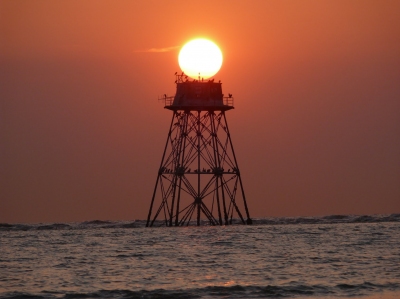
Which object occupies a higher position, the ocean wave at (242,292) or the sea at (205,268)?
the sea at (205,268)

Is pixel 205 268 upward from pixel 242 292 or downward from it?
upward

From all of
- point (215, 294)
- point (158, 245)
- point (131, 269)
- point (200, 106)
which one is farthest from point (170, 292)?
point (200, 106)

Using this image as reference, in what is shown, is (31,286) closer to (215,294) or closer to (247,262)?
(215,294)

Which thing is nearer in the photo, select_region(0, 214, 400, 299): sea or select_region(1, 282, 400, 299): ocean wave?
select_region(1, 282, 400, 299): ocean wave

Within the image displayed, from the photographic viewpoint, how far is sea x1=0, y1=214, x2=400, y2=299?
36347 millimetres

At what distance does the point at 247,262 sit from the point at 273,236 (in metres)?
24.2

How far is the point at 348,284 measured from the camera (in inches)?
1464

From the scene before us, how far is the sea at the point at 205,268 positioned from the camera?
119 ft

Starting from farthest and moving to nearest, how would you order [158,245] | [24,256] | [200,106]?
1. [200,106]
2. [158,245]
3. [24,256]

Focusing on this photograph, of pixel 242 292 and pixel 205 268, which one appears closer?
pixel 242 292

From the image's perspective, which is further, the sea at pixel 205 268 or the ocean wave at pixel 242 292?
the sea at pixel 205 268

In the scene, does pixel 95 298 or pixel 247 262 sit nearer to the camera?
pixel 95 298

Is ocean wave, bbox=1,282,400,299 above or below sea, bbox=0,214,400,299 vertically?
below

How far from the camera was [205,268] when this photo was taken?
44.5 meters
